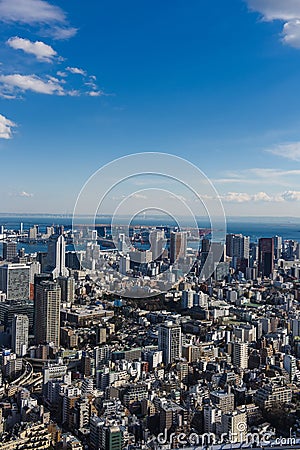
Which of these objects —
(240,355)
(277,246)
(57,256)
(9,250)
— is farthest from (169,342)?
(277,246)

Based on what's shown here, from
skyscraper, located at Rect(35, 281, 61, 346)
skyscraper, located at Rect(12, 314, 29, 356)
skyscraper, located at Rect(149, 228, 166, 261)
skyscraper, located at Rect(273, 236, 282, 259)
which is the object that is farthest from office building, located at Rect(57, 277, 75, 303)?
skyscraper, located at Rect(273, 236, 282, 259)

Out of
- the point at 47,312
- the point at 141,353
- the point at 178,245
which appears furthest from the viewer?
the point at 47,312

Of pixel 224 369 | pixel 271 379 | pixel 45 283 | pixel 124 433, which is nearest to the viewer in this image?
pixel 124 433

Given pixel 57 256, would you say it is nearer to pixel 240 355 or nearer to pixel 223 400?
pixel 240 355

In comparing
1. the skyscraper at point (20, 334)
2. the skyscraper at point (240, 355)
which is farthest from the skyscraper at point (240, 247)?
the skyscraper at point (20, 334)

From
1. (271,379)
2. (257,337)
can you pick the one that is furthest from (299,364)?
(257,337)

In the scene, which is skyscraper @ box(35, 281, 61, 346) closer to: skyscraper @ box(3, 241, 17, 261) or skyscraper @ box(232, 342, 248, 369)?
skyscraper @ box(232, 342, 248, 369)

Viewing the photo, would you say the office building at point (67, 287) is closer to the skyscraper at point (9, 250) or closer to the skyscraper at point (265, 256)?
the skyscraper at point (9, 250)

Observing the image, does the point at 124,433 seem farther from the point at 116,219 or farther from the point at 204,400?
the point at 116,219
